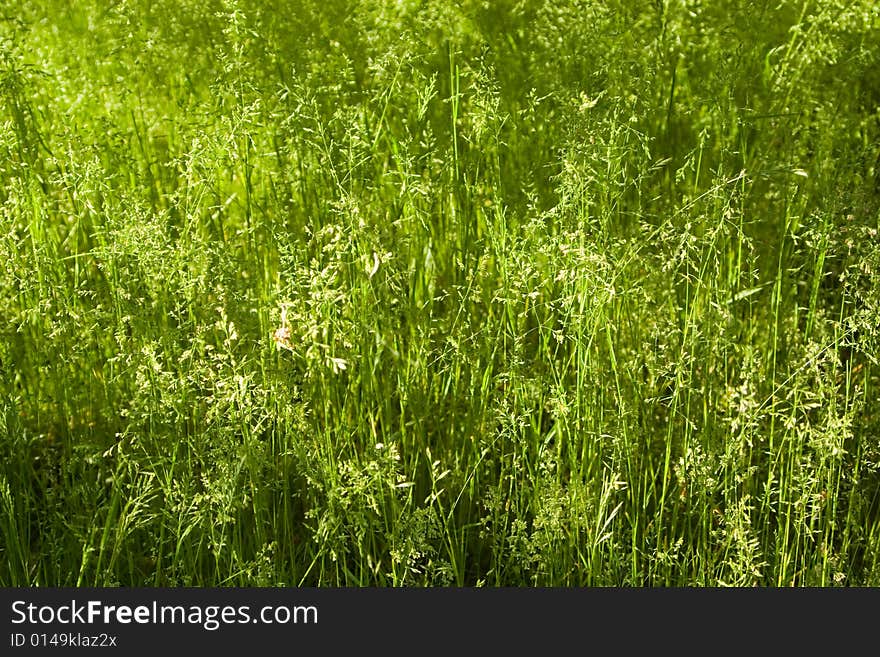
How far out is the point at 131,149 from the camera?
8.00 ft

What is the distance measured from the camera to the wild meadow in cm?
184

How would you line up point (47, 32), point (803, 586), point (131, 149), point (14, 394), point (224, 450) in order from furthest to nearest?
point (47, 32) < point (131, 149) < point (14, 394) < point (803, 586) < point (224, 450)

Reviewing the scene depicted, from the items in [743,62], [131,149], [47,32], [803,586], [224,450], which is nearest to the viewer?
[224,450]

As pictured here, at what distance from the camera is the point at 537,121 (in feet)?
7.80

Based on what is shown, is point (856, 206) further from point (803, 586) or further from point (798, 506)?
point (803, 586)

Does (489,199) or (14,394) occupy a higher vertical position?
(489,199)

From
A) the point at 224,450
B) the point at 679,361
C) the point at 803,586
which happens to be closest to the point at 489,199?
the point at 679,361

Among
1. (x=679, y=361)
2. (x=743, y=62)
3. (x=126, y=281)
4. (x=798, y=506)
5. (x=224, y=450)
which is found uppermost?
(x=743, y=62)

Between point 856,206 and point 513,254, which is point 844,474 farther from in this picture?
point 513,254

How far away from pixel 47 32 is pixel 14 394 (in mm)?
1021

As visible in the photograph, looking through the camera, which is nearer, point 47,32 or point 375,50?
point 375,50

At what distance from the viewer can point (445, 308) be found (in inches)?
91.7

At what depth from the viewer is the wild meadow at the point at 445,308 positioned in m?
1.84

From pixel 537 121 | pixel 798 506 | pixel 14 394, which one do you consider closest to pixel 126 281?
pixel 14 394
